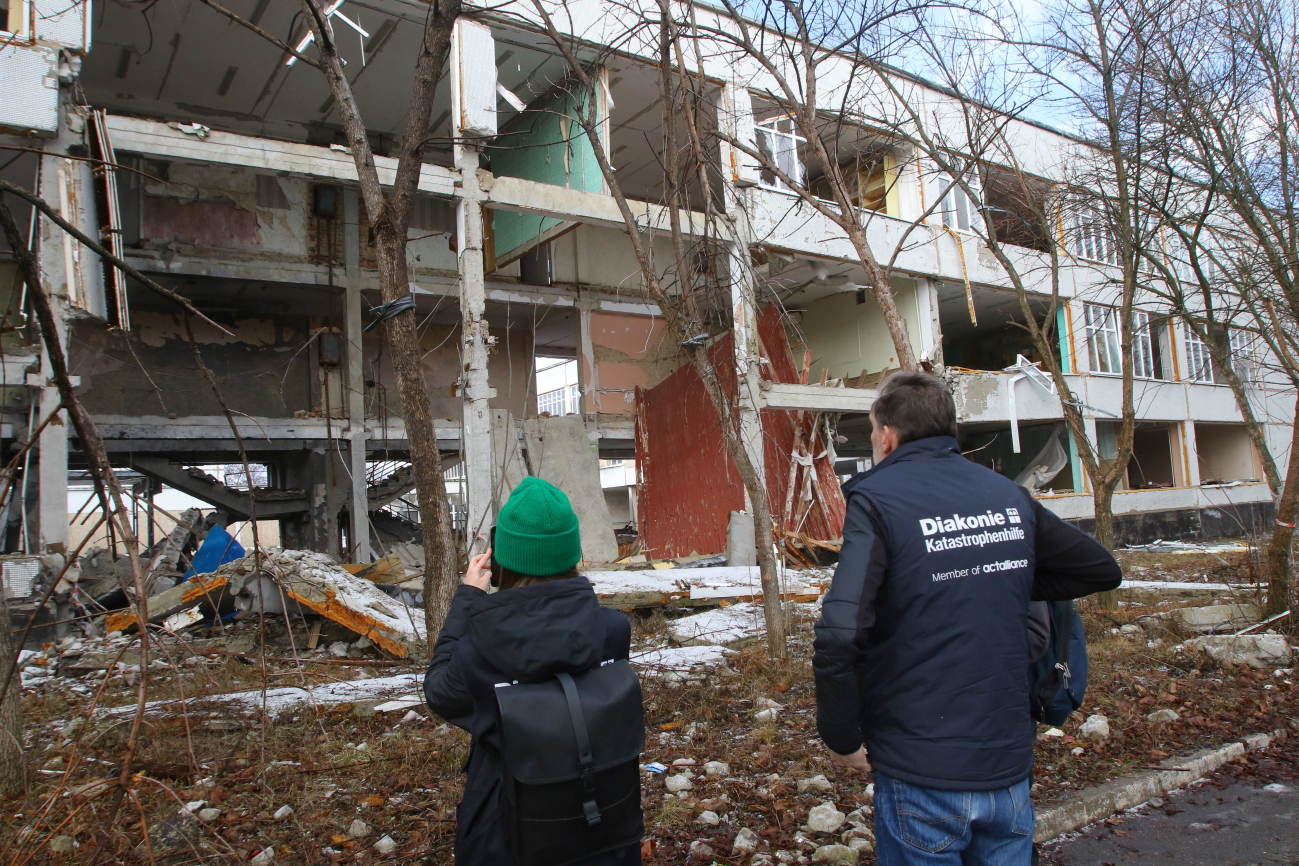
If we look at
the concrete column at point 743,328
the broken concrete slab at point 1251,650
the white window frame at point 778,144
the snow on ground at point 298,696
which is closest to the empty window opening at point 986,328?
the white window frame at point 778,144

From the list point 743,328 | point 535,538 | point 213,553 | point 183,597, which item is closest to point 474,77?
point 743,328

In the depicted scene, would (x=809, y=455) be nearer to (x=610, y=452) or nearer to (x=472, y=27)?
(x=610, y=452)

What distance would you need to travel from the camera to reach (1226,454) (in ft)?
75.0

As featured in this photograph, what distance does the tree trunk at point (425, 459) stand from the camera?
4203 mm

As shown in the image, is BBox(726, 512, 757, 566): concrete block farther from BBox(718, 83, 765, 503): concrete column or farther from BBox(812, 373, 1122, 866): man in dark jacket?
BBox(812, 373, 1122, 866): man in dark jacket

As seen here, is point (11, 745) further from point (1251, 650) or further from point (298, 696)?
point (1251, 650)

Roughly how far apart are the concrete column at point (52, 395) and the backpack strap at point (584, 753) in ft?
27.5

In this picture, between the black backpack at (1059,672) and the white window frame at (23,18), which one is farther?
the white window frame at (23,18)

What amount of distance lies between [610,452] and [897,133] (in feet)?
35.2

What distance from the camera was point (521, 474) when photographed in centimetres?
→ 1241

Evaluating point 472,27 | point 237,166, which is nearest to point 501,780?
point 237,166

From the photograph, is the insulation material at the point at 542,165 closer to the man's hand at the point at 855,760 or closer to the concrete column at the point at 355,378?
the concrete column at the point at 355,378

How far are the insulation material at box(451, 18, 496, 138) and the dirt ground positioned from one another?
23.5 feet

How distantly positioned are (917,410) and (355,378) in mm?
12799
